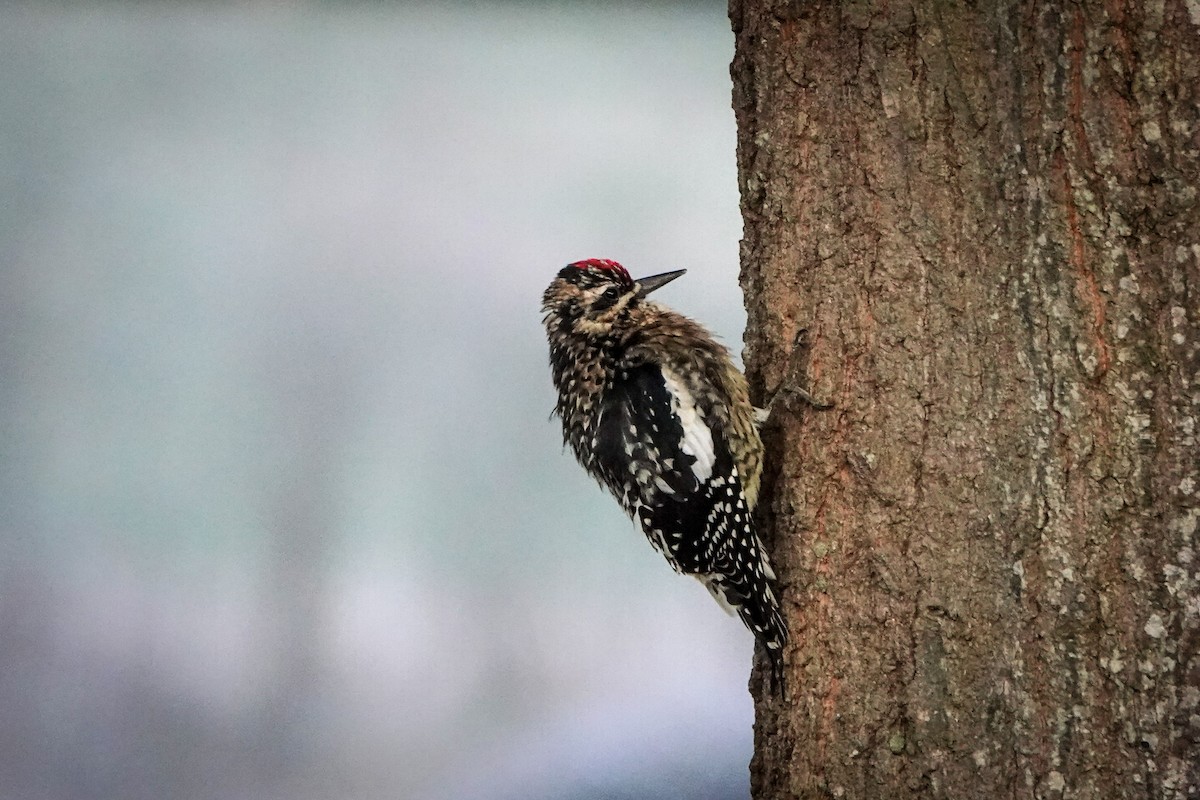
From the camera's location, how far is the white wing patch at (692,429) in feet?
5.52

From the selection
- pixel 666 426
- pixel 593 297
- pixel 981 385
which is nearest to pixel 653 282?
pixel 593 297

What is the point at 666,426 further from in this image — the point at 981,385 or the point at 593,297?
the point at 981,385

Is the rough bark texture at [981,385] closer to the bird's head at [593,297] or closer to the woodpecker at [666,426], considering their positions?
the woodpecker at [666,426]

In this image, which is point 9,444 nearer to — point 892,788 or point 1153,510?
point 892,788

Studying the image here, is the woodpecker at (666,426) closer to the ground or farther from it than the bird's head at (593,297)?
closer to the ground

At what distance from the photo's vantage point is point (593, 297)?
193cm

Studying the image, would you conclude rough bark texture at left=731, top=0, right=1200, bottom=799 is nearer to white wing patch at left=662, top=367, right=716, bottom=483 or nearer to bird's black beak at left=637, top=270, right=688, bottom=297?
white wing patch at left=662, top=367, right=716, bottom=483

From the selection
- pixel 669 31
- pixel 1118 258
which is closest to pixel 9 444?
pixel 669 31

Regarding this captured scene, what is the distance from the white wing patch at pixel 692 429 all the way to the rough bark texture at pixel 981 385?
0.53 ft

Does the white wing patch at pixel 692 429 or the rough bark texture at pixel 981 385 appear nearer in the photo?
the rough bark texture at pixel 981 385

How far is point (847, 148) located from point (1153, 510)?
67 centimetres

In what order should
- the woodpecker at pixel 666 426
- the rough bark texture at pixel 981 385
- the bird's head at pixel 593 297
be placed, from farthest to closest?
the bird's head at pixel 593 297 → the woodpecker at pixel 666 426 → the rough bark texture at pixel 981 385

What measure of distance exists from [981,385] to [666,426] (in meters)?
0.60

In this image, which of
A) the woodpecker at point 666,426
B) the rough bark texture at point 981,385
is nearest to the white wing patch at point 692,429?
the woodpecker at point 666,426
